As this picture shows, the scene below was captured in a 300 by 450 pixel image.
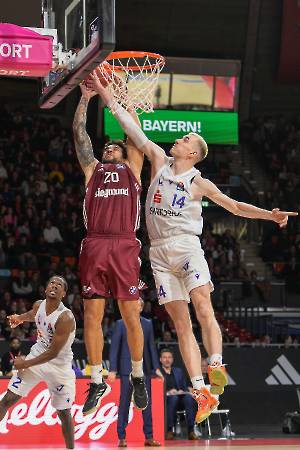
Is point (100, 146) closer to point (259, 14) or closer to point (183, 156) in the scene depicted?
point (259, 14)

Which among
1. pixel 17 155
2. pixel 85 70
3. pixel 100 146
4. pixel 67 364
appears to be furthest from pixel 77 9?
pixel 100 146

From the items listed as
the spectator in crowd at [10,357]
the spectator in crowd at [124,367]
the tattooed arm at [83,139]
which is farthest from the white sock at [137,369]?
the spectator in crowd at [10,357]

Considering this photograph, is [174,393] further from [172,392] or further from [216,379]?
[216,379]

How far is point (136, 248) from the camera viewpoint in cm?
1041

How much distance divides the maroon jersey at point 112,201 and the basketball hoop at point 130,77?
32.8 inches

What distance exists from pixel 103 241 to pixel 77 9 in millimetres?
2377

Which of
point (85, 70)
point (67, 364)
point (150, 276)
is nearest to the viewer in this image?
point (85, 70)

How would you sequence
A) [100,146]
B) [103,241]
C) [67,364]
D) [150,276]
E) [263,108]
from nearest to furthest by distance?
[103,241] < [67,364] < [150,276] < [100,146] < [263,108]

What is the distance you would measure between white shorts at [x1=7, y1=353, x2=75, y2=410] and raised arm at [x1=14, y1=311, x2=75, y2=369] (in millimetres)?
348

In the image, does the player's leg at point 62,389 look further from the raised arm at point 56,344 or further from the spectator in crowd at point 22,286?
the spectator in crowd at point 22,286

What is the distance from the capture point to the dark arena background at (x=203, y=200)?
15.8m

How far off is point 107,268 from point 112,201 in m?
0.71

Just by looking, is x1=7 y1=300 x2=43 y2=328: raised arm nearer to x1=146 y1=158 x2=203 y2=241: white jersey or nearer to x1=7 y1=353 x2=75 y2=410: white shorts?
x1=7 y1=353 x2=75 y2=410: white shorts

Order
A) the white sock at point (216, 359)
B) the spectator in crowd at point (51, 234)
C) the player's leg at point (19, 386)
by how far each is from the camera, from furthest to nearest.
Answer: the spectator in crowd at point (51, 234) < the player's leg at point (19, 386) < the white sock at point (216, 359)
